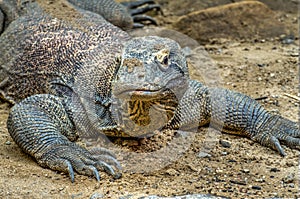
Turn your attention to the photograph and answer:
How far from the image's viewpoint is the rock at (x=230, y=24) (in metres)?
8.08

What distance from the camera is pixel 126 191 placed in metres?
4.51

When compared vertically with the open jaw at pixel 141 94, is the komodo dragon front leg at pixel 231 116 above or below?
below

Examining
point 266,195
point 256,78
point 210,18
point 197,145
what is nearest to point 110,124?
point 197,145

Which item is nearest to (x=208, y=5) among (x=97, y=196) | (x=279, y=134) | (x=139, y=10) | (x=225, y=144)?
(x=139, y=10)

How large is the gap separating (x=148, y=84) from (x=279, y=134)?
69.1 inches

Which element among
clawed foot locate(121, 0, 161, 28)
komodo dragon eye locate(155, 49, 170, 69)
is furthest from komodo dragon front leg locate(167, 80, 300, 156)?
clawed foot locate(121, 0, 161, 28)

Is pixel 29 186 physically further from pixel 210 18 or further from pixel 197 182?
pixel 210 18

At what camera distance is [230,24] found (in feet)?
26.7

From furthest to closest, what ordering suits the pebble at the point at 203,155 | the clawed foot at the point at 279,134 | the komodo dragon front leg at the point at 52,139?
the clawed foot at the point at 279,134, the pebble at the point at 203,155, the komodo dragon front leg at the point at 52,139

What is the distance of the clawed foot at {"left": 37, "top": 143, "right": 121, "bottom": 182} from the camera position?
4.79 m

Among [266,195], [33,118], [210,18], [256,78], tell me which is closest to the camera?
[266,195]

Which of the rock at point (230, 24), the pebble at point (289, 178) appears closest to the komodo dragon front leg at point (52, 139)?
the pebble at point (289, 178)

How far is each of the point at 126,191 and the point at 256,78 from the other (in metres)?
2.79

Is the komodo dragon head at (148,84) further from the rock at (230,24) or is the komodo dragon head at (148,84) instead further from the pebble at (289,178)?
the rock at (230,24)
